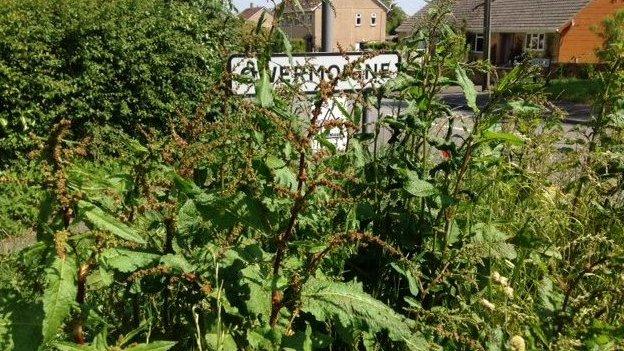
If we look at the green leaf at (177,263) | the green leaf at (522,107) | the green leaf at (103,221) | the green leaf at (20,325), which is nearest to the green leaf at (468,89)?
the green leaf at (522,107)

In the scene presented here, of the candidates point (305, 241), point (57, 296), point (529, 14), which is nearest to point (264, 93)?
point (305, 241)

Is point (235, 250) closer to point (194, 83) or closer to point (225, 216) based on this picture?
point (225, 216)

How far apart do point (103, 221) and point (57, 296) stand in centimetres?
22

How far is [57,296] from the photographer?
1.46 metres

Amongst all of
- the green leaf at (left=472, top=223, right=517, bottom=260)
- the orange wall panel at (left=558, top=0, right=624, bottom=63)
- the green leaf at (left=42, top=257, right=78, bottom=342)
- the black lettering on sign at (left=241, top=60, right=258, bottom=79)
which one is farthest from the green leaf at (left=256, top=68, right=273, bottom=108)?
the orange wall panel at (left=558, top=0, right=624, bottom=63)

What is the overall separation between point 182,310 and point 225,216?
0.42m

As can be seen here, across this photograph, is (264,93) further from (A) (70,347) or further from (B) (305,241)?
(A) (70,347)

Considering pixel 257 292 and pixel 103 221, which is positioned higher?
pixel 103 221

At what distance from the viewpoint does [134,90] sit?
862 cm

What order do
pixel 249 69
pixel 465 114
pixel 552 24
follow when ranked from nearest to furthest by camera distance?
1. pixel 249 69
2. pixel 465 114
3. pixel 552 24

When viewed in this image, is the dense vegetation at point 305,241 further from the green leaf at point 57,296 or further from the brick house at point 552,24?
the brick house at point 552,24

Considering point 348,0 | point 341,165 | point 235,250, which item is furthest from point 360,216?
point 348,0

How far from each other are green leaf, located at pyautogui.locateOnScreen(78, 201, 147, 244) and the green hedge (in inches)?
221

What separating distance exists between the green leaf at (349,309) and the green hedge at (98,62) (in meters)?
5.59
